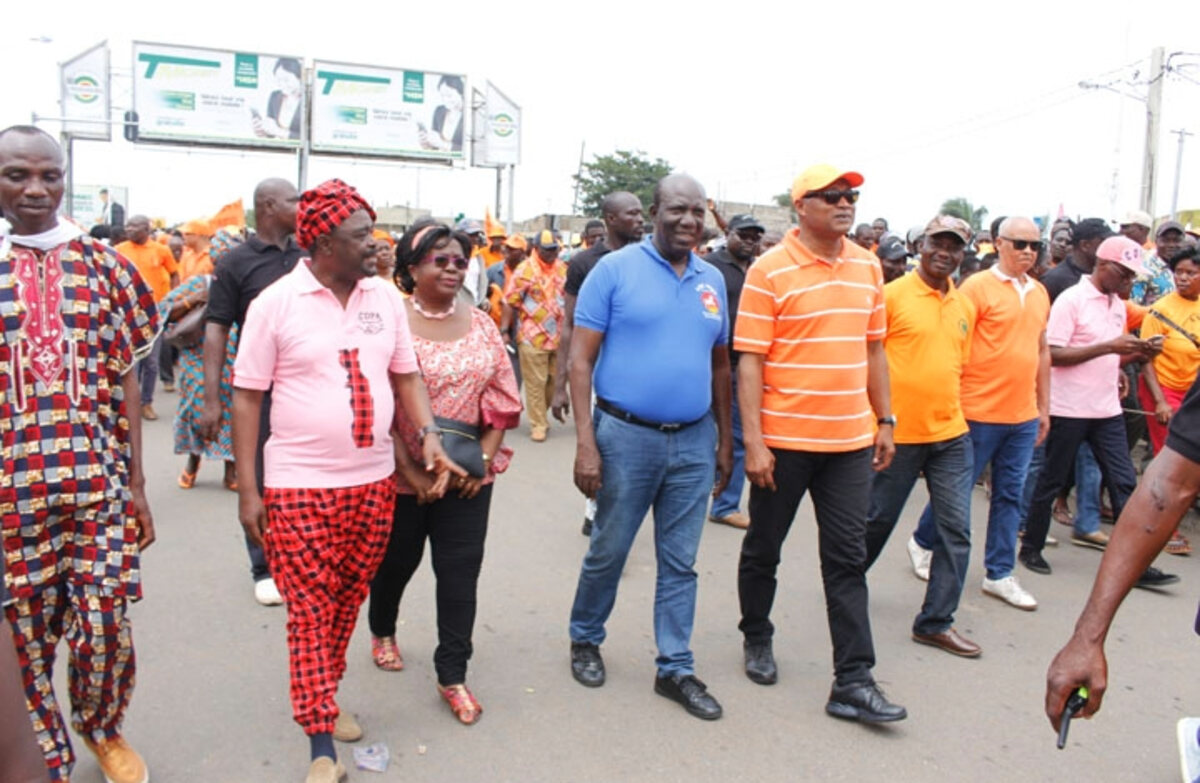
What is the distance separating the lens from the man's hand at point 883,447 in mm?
4145

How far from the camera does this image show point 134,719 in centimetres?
368

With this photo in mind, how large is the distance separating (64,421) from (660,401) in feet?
6.67

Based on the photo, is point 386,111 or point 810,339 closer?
point 810,339

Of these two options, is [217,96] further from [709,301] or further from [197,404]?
[709,301]

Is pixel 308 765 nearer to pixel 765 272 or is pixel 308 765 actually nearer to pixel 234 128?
pixel 765 272

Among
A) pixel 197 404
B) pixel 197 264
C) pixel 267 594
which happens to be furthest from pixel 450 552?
pixel 197 264

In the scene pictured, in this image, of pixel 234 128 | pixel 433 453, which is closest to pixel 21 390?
pixel 433 453

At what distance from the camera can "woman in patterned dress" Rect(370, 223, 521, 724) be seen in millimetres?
3666

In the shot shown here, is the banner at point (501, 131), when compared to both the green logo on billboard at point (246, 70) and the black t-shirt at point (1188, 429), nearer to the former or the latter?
the green logo on billboard at point (246, 70)

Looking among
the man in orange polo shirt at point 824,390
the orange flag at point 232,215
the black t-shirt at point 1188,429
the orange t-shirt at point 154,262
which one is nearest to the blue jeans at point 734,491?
the man in orange polo shirt at point 824,390

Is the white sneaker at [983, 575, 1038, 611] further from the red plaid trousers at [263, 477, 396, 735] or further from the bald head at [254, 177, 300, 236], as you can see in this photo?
the bald head at [254, 177, 300, 236]

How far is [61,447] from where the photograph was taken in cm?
286

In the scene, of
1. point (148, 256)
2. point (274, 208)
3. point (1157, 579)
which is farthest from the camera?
point (148, 256)

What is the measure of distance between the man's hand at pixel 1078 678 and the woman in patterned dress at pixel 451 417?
214 centimetres
